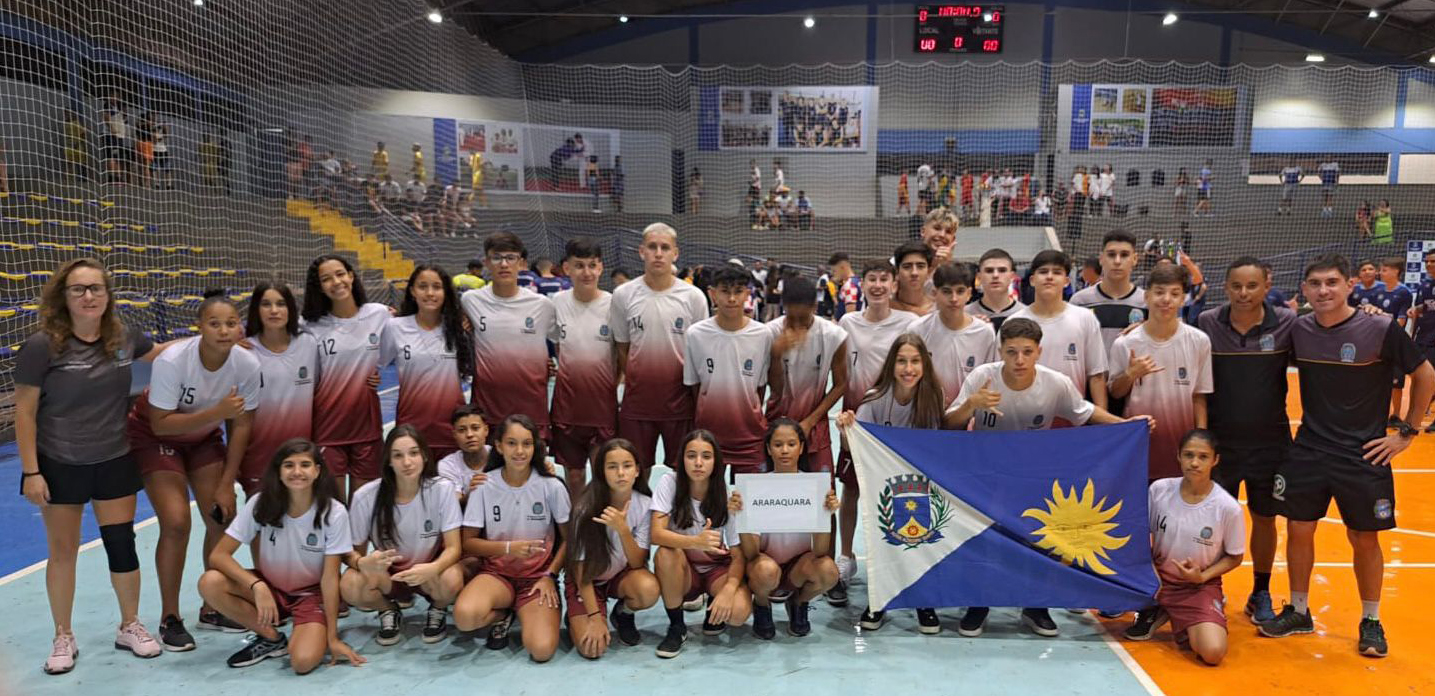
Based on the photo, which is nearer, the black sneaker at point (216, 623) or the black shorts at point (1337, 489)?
the black shorts at point (1337, 489)

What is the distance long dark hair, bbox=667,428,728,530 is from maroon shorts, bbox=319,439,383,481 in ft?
5.87

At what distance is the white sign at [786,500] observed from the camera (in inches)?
174

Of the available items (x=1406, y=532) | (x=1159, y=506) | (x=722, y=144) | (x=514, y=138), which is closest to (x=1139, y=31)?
(x=722, y=144)

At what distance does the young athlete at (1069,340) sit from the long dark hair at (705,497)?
1893 mm

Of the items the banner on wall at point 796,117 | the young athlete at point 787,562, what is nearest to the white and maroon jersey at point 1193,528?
the young athlete at point 787,562

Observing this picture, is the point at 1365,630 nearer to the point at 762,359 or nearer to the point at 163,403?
the point at 762,359

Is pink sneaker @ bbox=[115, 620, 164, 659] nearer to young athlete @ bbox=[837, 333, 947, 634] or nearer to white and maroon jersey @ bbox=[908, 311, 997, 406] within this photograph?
young athlete @ bbox=[837, 333, 947, 634]

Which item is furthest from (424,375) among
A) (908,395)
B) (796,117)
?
(796,117)

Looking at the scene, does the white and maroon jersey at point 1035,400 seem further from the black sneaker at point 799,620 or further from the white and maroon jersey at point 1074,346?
the black sneaker at point 799,620

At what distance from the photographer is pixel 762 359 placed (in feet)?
16.6

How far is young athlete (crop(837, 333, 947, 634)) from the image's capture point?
461 cm

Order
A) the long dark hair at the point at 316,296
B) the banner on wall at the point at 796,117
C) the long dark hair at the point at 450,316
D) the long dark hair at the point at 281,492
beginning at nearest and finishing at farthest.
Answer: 1. the long dark hair at the point at 281,492
2. the long dark hair at the point at 316,296
3. the long dark hair at the point at 450,316
4. the banner on wall at the point at 796,117

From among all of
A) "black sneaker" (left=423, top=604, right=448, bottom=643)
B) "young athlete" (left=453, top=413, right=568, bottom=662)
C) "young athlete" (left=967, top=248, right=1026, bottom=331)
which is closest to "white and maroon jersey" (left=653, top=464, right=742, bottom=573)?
"young athlete" (left=453, top=413, right=568, bottom=662)

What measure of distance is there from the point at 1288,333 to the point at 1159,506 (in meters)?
1.15
